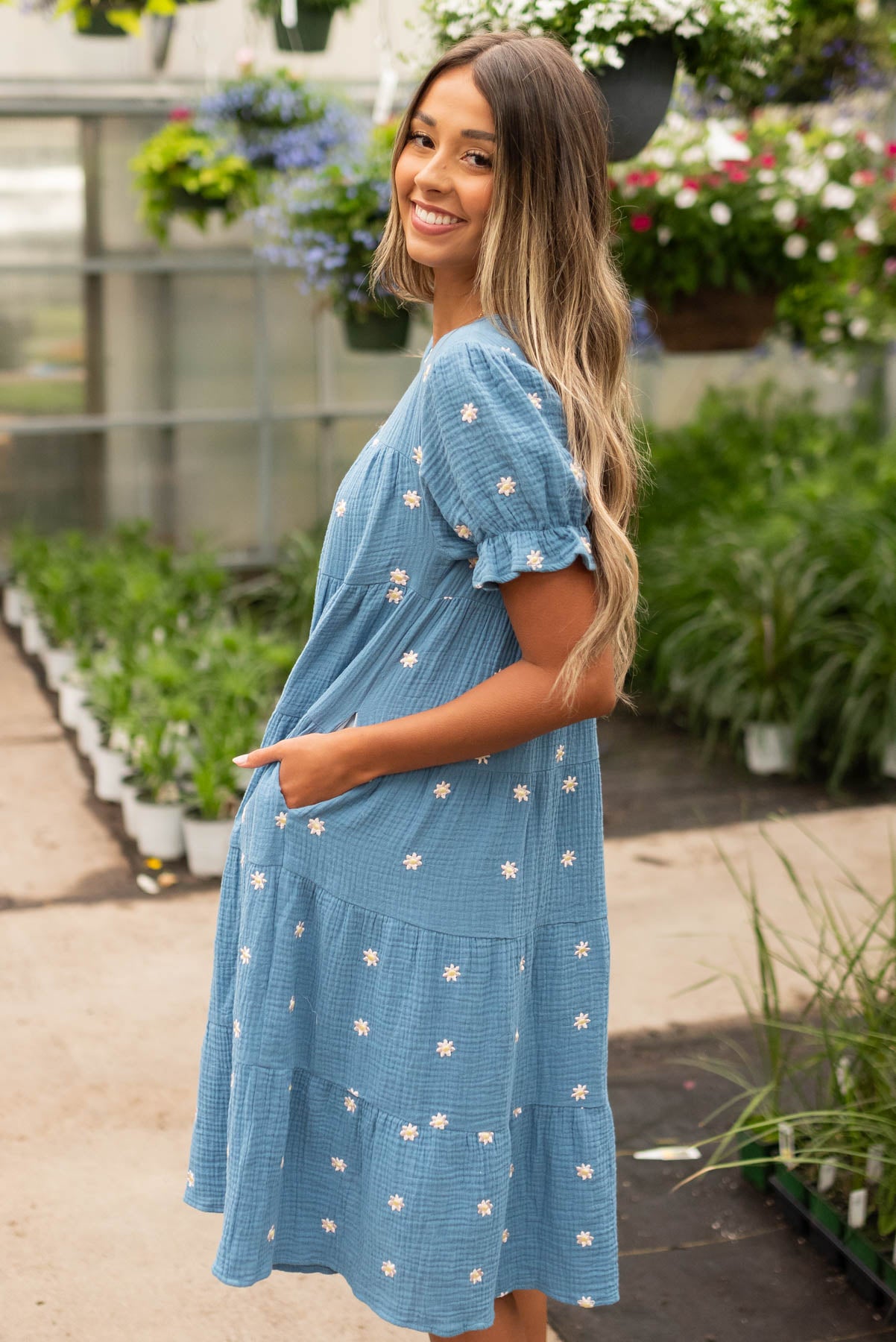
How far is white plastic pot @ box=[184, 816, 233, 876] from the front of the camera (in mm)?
3764

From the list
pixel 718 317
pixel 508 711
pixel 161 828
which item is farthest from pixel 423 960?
pixel 718 317

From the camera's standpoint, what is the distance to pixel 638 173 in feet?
13.8

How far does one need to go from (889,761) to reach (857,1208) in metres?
2.50

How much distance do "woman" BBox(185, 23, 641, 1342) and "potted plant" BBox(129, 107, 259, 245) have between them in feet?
13.6

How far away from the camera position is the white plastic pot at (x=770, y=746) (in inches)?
182

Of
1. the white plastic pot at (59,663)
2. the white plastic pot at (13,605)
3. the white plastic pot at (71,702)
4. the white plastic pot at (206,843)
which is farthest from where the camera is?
the white plastic pot at (13,605)

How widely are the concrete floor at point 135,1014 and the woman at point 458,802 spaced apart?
0.70 metres

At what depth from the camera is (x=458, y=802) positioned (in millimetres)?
1410

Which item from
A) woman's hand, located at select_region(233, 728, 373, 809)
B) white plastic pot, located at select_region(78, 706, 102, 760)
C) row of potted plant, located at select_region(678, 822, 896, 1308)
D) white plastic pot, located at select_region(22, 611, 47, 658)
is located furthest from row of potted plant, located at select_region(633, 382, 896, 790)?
woman's hand, located at select_region(233, 728, 373, 809)

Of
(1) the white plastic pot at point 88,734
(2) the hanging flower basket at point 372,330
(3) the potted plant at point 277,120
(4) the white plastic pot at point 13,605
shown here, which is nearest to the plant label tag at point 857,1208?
(1) the white plastic pot at point 88,734

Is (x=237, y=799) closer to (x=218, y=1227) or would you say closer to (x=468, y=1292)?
(x=218, y=1227)

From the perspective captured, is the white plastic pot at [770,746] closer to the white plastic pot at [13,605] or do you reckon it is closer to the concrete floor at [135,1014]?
the concrete floor at [135,1014]

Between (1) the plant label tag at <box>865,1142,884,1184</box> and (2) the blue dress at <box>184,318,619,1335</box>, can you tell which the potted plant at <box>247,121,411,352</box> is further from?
(2) the blue dress at <box>184,318,619,1335</box>

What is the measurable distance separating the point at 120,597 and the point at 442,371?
4178mm
